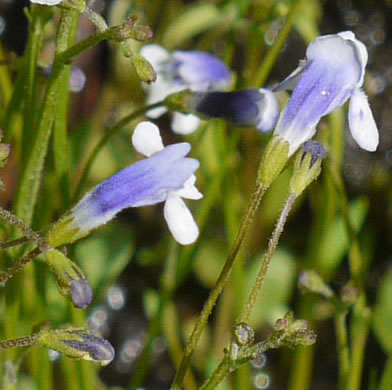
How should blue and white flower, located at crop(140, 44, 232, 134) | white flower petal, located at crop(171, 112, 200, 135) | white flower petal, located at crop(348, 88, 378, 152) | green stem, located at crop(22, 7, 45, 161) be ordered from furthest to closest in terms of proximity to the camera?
1. blue and white flower, located at crop(140, 44, 232, 134)
2. white flower petal, located at crop(171, 112, 200, 135)
3. green stem, located at crop(22, 7, 45, 161)
4. white flower petal, located at crop(348, 88, 378, 152)

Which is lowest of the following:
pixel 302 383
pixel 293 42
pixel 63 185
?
pixel 302 383

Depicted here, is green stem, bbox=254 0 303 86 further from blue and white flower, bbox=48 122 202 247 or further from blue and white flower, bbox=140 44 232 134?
blue and white flower, bbox=48 122 202 247

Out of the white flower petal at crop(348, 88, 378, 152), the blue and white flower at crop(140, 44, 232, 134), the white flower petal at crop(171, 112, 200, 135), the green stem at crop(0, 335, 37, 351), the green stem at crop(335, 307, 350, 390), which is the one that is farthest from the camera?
the blue and white flower at crop(140, 44, 232, 134)

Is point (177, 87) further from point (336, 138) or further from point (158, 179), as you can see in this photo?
point (158, 179)

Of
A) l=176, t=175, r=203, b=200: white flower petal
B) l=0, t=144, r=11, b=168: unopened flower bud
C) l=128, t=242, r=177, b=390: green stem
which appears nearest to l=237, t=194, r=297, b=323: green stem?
l=176, t=175, r=203, b=200: white flower petal

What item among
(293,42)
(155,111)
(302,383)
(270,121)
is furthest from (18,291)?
(293,42)

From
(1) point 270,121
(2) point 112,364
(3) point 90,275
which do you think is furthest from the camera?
(2) point 112,364
